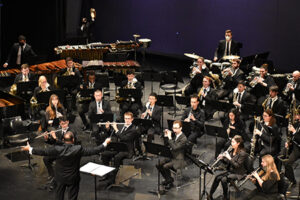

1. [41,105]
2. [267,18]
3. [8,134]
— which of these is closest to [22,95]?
[41,105]

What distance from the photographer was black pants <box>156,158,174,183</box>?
9.29 metres

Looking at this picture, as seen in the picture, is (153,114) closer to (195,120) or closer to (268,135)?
(195,120)

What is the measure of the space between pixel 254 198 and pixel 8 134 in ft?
18.5

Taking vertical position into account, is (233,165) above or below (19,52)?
below

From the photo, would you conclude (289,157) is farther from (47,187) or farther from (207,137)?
(47,187)

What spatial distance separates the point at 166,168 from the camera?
930 centimetres

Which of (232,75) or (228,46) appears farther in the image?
(228,46)

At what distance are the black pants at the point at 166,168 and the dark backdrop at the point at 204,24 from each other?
8891 millimetres

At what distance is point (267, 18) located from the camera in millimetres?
16844

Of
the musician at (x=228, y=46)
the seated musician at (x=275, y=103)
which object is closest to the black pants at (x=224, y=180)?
the seated musician at (x=275, y=103)

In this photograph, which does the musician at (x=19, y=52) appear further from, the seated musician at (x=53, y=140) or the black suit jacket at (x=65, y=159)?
the black suit jacket at (x=65, y=159)

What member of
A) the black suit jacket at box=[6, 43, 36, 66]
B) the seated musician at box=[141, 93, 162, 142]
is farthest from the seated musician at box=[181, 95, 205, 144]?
the black suit jacket at box=[6, 43, 36, 66]

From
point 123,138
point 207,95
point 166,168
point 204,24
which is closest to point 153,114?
point 123,138

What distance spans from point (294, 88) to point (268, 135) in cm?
266
